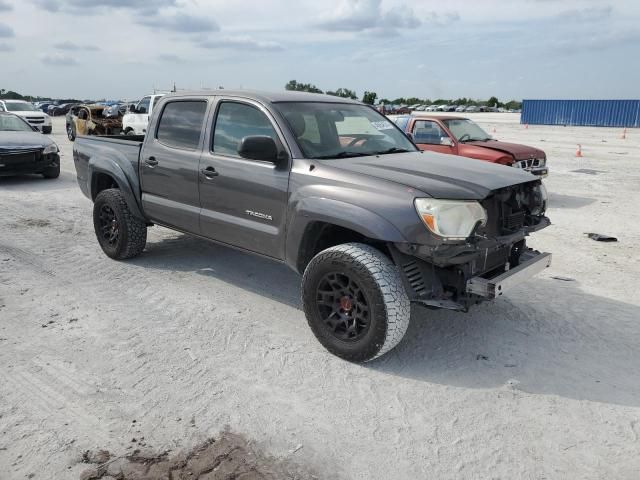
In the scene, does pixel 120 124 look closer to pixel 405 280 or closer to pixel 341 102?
pixel 341 102

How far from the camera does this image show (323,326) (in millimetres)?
4031

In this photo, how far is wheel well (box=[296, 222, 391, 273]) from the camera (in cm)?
412

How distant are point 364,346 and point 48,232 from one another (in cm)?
549

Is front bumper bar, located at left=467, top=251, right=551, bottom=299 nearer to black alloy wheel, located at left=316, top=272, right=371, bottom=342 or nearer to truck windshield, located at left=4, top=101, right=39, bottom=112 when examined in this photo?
black alloy wheel, located at left=316, top=272, right=371, bottom=342

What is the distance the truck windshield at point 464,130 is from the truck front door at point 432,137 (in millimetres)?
238

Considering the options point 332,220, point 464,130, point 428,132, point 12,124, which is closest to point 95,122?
point 12,124

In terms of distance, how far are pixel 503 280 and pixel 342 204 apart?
3.92 ft

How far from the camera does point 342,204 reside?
3.86 metres

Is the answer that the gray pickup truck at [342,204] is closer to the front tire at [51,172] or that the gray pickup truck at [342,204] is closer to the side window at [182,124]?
the side window at [182,124]

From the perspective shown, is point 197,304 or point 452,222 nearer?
point 452,222

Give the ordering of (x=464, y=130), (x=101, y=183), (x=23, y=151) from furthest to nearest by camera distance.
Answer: (x=23, y=151) < (x=464, y=130) < (x=101, y=183)

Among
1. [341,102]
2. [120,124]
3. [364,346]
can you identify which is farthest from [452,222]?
[120,124]

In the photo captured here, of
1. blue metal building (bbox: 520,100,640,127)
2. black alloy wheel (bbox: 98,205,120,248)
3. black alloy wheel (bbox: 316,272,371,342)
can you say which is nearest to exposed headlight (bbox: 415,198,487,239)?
black alloy wheel (bbox: 316,272,371,342)

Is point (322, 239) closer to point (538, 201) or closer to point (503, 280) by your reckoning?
point (503, 280)
